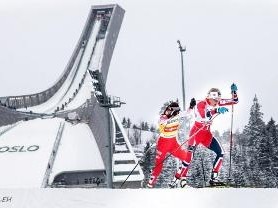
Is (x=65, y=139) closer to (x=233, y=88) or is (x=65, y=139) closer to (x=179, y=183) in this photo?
(x=179, y=183)

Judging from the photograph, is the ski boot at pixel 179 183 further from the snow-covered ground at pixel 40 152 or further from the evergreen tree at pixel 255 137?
the snow-covered ground at pixel 40 152

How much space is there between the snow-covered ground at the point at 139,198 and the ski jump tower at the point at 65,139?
23986 mm

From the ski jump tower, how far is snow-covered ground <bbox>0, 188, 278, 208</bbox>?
78.7 feet

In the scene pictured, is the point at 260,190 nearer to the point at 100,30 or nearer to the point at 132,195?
the point at 132,195

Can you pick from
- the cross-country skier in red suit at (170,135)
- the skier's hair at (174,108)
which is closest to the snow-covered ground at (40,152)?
the cross-country skier in red suit at (170,135)

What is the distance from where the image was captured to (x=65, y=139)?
208 feet

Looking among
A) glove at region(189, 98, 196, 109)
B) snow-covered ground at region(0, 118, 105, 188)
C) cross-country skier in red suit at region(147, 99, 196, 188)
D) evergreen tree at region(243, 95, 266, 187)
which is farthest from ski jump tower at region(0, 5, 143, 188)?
glove at region(189, 98, 196, 109)

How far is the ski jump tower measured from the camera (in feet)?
178

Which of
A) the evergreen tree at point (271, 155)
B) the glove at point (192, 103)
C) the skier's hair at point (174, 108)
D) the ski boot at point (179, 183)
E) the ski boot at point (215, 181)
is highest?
the glove at point (192, 103)

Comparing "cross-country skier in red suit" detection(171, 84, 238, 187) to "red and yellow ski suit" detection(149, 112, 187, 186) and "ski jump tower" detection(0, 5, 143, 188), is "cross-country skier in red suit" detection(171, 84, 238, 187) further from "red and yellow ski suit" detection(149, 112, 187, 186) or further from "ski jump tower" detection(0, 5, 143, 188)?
"ski jump tower" detection(0, 5, 143, 188)

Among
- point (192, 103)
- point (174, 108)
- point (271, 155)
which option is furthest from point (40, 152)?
point (192, 103)

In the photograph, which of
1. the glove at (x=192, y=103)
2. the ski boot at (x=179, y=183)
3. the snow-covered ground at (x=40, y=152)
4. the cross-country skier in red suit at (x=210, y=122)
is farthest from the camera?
the snow-covered ground at (x=40, y=152)

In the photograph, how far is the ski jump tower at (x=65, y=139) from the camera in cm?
5419

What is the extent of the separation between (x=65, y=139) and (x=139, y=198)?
50927 millimetres
